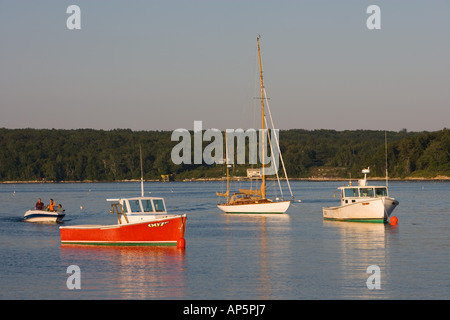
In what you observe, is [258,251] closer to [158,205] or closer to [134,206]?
[158,205]

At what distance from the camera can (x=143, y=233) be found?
47000 mm

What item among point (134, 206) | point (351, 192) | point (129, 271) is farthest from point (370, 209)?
point (129, 271)

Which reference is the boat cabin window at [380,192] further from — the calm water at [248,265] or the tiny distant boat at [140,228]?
the tiny distant boat at [140,228]

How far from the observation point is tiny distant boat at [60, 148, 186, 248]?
46.8 meters

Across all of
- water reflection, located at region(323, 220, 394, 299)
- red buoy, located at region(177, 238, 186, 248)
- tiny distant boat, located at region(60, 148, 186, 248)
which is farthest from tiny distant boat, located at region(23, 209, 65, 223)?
red buoy, located at region(177, 238, 186, 248)

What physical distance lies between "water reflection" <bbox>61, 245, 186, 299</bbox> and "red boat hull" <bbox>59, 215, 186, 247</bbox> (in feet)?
1.63

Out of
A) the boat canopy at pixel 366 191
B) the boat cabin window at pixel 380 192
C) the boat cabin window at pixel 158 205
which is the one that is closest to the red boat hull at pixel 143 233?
the boat cabin window at pixel 158 205

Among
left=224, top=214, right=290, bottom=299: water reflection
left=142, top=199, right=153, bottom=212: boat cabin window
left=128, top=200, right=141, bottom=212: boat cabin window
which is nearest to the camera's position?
left=224, top=214, right=290, bottom=299: water reflection

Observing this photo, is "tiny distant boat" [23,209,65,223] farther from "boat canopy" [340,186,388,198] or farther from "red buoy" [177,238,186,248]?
"red buoy" [177,238,186,248]

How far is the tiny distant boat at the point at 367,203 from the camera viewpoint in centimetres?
6312

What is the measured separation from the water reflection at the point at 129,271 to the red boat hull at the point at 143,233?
50 cm

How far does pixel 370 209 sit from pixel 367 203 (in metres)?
0.60

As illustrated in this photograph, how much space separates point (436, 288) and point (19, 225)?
52338 millimetres
